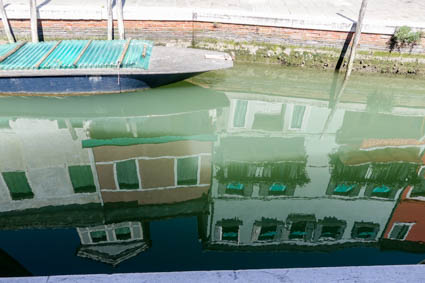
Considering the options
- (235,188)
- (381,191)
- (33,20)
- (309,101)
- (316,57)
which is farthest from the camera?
(316,57)

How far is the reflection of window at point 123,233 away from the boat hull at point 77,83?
4.07 m

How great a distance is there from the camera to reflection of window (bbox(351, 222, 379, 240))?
4945 millimetres

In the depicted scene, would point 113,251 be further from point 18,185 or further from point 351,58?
point 351,58

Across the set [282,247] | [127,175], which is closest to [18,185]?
[127,175]

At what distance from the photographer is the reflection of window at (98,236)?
15.4 ft

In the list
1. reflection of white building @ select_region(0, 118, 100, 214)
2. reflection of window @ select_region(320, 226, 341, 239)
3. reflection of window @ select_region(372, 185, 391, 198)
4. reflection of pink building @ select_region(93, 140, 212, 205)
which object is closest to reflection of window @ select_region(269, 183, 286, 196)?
reflection of window @ select_region(320, 226, 341, 239)

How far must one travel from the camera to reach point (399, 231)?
511 centimetres

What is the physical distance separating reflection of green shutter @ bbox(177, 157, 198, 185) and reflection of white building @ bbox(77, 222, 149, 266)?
1.29 meters

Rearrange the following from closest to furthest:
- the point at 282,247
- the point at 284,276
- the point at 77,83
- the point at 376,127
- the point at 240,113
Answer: the point at 284,276
the point at 282,247
the point at 77,83
the point at 376,127
the point at 240,113

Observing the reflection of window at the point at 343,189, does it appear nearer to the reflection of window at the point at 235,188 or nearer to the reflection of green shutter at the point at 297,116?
the reflection of window at the point at 235,188

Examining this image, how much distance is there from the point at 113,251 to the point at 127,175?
1.81 m

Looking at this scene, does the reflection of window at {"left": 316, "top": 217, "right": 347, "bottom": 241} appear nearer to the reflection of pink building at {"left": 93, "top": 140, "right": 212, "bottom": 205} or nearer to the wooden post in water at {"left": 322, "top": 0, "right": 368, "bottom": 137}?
the reflection of pink building at {"left": 93, "top": 140, "right": 212, "bottom": 205}

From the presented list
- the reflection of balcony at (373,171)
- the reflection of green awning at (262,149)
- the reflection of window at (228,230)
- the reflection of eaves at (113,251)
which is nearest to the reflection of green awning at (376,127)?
the reflection of balcony at (373,171)

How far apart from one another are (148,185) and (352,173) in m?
3.91
